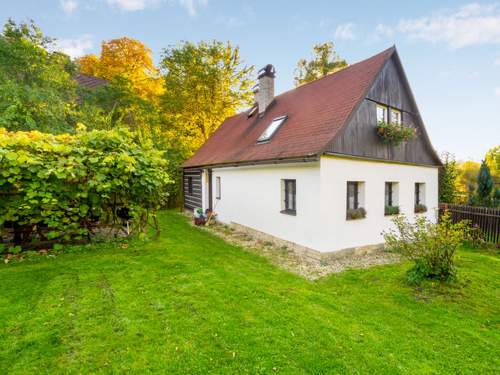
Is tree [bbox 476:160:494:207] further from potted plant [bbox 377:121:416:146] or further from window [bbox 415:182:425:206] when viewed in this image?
potted plant [bbox 377:121:416:146]

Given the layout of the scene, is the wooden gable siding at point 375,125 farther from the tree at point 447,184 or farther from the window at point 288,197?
the tree at point 447,184

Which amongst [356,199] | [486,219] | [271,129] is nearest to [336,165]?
[356,199]

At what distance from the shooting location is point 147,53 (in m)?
23.1

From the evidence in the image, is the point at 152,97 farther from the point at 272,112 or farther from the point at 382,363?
the point at 382,363

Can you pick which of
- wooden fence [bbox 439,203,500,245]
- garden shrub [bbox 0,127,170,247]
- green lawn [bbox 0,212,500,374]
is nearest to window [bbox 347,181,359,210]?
green lawn [bbox 0,212,500,374]

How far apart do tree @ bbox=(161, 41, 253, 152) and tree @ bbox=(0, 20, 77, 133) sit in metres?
10.7

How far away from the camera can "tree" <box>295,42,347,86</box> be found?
23.5m

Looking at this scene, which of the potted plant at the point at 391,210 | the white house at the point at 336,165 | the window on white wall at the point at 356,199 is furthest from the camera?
the potted plant at the point at 391,210

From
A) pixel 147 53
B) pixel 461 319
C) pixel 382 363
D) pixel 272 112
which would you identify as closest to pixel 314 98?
pixel 272 112

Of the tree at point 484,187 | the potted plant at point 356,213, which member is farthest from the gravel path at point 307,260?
the tree at point 484,187

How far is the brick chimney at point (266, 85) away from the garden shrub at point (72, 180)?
8437 mm

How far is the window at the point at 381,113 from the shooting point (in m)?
8.77

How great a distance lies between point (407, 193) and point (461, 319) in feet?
20.2

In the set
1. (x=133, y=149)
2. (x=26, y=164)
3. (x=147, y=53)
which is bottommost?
(x=26, y=164)
